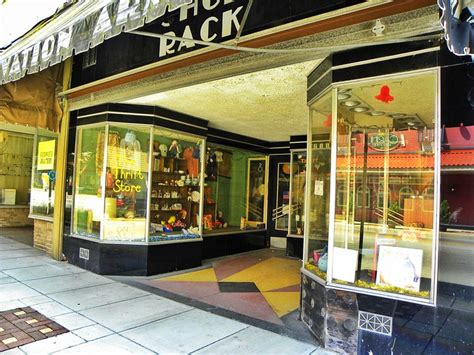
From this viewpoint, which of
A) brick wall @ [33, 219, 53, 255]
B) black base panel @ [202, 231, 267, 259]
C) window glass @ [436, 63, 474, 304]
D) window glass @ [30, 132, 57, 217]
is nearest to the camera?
window glass @ [436, 63, 474, 304]

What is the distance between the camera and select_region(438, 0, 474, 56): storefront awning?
2.07m

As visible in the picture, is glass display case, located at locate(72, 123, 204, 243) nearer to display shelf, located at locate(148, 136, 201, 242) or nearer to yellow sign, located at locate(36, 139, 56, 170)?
display shelf, located at locate(148, 136, 201, 242)

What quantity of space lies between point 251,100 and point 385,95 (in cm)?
231

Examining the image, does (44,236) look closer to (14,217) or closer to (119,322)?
(14,217)

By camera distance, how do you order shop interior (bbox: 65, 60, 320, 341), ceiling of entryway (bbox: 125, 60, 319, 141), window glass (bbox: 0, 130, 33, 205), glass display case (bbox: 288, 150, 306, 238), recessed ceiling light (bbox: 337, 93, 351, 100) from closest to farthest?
recessed ceiling light (bbox: 337, 93, 351, 100) → ceiling of entryway (bbox: 125, 60, 319, 141) → shop interior (bbox: 65, 60, 320, 341) → glass display case (bbox: 288, 150, 306, 238) → window glass (bbox: 0, 130, 33, 205)

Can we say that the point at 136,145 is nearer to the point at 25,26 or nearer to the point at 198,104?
the point at 198,104

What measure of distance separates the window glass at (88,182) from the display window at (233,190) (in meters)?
2.49

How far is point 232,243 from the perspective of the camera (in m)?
8.58

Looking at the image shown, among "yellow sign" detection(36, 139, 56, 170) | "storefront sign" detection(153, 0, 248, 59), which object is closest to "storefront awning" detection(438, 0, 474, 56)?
"storefront sign" detection(153, 0, 248, 59)

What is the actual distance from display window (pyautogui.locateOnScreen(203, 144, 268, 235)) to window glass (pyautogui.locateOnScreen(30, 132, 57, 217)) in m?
3.53

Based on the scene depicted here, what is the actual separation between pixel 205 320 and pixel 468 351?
2743mm

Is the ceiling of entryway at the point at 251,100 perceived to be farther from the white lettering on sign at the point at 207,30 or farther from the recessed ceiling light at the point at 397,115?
the recessed ceiling light at the point at 397,115

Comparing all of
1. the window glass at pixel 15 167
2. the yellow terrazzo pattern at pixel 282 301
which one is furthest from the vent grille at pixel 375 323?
the window glass at pixel 15 167

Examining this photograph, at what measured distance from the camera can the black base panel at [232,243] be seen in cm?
794
